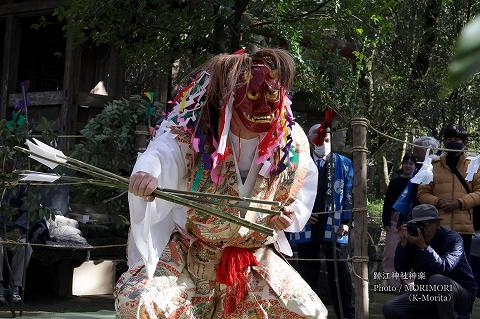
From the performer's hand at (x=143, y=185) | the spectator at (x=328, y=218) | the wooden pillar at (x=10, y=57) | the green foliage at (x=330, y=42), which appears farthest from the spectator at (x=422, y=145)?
the wooden pillar at (x=10, y=57)

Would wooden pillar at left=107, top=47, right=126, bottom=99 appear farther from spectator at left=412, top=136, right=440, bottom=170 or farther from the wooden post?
the wooden post

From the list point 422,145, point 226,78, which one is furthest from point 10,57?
point 226,78

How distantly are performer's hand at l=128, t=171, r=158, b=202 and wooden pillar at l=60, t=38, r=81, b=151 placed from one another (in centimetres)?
661

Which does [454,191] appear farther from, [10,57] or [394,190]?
[10,57]

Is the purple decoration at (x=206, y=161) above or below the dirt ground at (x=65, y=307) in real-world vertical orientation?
above

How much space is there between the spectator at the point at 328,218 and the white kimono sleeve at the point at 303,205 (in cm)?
235

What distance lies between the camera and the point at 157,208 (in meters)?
3.32

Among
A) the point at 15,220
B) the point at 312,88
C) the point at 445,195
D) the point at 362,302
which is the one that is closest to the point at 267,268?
the point at 362,302

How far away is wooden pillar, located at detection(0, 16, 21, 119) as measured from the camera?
Result: 34.0ft

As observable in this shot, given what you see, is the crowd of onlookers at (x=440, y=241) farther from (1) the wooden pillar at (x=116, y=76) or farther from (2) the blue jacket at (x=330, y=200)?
(1) the wooden pillar at (x=116, y=76)

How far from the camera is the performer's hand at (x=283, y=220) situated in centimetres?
330

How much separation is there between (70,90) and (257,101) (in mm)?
6742

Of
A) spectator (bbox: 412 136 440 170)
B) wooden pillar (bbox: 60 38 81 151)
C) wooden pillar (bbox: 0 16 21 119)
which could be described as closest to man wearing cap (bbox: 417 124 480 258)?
spectator (bbox: 412 136 440 170)

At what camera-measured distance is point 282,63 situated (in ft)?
11.4
